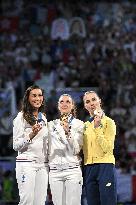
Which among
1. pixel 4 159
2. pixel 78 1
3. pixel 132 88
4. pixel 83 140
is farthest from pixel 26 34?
pixel 83 140

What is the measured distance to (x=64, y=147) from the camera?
24.1ft

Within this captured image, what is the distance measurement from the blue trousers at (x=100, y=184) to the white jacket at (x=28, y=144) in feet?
1.88

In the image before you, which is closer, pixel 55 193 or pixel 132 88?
pixel 55 193

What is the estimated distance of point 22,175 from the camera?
727cm

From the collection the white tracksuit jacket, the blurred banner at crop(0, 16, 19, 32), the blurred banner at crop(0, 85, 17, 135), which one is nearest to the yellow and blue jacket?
the white tracksuit jacket

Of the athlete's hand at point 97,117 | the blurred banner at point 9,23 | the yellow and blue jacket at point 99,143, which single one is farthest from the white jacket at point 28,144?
the blurred banner at point 9,23

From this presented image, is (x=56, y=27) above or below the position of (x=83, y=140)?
above

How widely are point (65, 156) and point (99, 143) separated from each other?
0.44 m

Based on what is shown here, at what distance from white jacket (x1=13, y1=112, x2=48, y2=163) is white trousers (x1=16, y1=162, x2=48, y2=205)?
3.3 inches

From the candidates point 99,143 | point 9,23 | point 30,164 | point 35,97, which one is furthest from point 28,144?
point 9,23

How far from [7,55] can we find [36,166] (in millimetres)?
11642

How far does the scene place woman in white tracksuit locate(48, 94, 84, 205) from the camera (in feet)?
23.7

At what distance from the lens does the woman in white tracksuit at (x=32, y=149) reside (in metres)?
7.23

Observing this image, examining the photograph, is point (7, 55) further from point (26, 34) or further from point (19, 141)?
point (19, 141)
